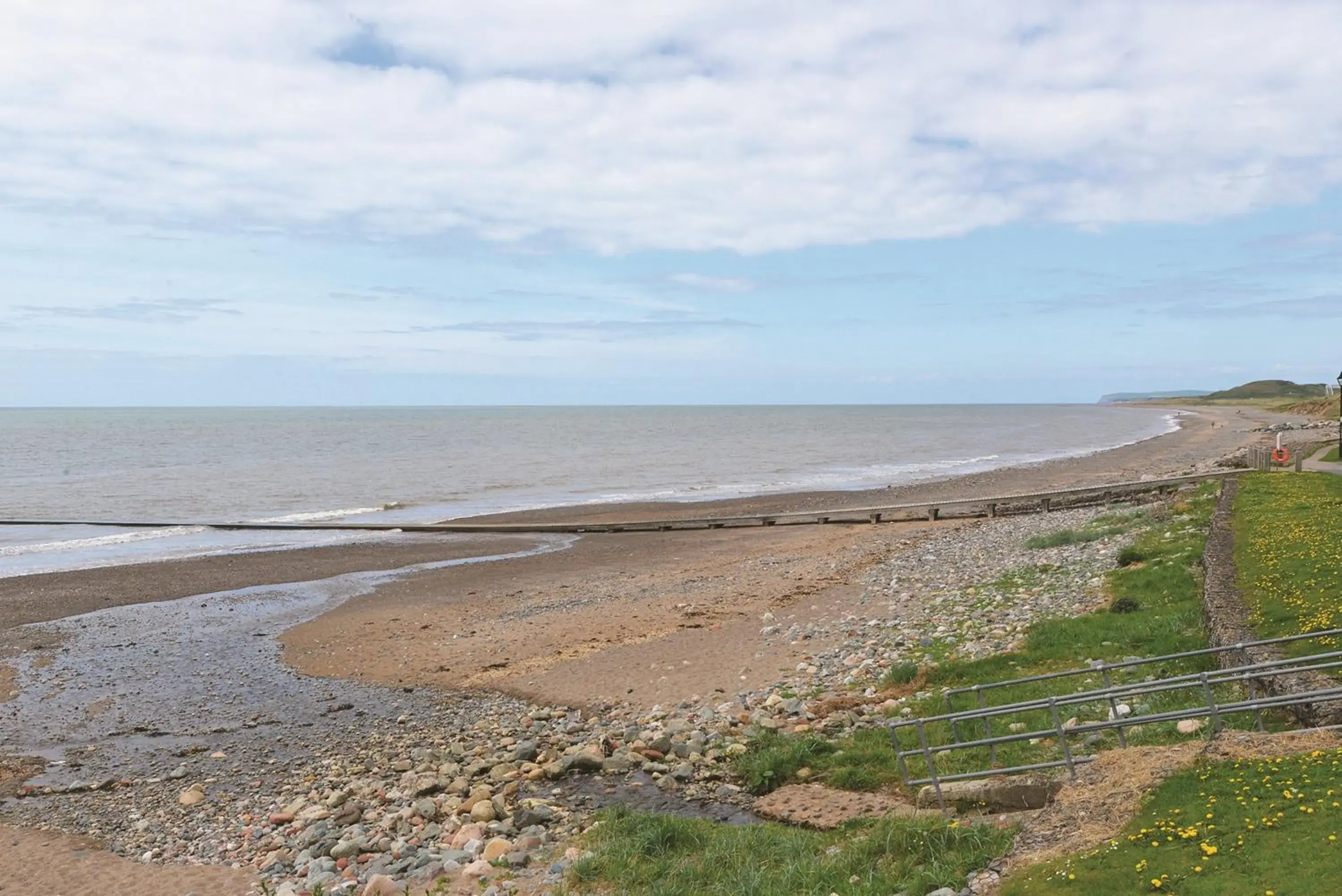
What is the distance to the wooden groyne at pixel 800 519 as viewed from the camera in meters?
38.4

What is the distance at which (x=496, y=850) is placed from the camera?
32.8 ft

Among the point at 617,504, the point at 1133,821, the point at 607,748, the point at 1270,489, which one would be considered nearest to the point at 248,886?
the point at 607,748

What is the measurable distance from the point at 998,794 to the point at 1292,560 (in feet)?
32.5

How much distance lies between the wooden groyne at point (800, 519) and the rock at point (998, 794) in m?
29.9

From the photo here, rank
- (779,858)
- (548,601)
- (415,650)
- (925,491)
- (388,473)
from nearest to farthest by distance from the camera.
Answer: (779,858) → (415,650) → (548,601) → (925,491) → (388,473)

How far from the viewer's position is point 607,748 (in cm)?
1299

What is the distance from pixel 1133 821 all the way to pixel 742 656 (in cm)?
1050

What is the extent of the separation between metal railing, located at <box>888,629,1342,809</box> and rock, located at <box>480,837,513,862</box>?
13.4 ft

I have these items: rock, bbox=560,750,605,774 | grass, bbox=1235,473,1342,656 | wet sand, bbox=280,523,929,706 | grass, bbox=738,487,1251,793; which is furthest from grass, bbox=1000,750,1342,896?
wet sand, bbox=280,523,929,706

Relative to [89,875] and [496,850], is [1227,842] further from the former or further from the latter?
[89,875]

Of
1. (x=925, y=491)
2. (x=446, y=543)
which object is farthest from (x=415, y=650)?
(x=925, y=491)

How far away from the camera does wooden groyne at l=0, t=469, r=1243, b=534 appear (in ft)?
126

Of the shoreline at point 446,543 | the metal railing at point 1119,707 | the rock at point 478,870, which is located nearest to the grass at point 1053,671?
the metal railing at point 1119,707

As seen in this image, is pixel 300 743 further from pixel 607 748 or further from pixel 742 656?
pixel 742 656
